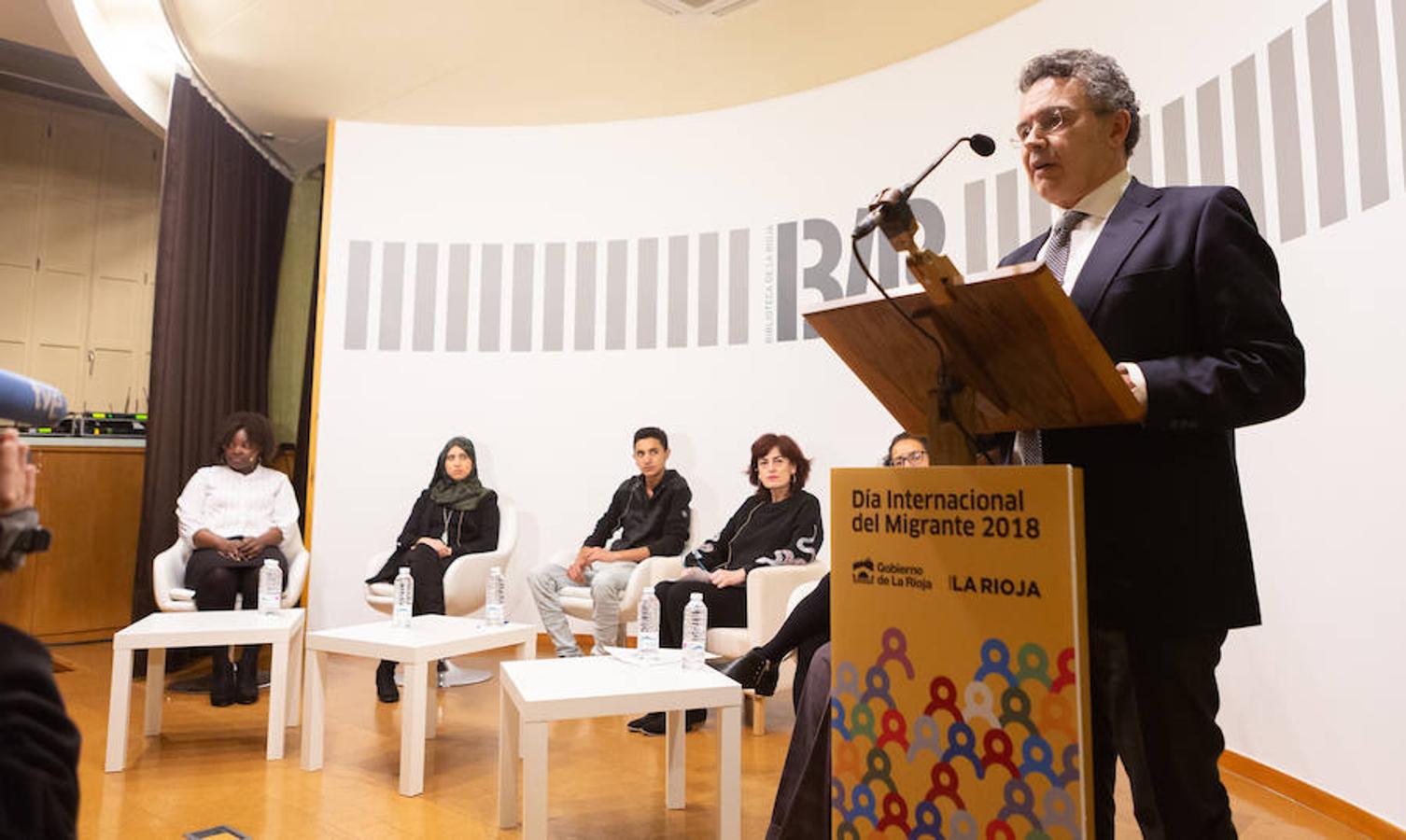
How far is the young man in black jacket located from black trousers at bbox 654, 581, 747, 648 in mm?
374

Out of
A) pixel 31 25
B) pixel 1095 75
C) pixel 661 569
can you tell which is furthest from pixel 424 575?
pixel 1095 75

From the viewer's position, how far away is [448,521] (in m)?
4.73

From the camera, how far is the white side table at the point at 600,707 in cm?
218

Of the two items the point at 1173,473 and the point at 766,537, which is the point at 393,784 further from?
the point at 1173,473

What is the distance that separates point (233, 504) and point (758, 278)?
2.84 meters

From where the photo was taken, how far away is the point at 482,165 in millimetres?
5500

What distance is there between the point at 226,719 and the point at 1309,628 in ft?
12.6

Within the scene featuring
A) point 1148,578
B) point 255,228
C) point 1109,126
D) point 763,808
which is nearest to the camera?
point 1148,578

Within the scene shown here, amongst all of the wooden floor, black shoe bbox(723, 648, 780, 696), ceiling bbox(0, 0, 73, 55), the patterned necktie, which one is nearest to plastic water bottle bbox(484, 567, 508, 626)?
the wooden floor

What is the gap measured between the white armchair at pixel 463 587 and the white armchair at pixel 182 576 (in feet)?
1.11

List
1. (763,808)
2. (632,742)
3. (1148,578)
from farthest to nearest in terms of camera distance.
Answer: (632,742)
(763,808)
(1148,578)

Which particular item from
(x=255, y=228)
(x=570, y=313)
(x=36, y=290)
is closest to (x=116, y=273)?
(x=36, y=290)

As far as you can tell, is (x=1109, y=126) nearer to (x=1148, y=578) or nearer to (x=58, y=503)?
(x=1148, y=578)

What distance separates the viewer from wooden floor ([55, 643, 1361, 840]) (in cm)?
250
